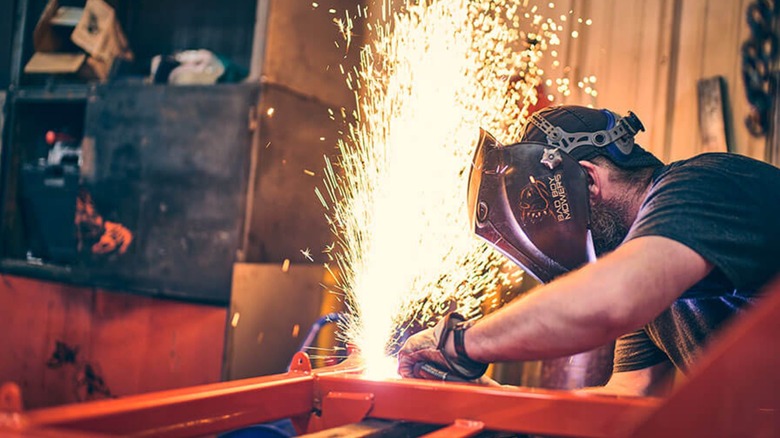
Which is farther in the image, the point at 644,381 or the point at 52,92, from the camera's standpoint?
the point at 52,92

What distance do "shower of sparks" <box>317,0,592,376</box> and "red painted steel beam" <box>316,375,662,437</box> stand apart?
92 cm

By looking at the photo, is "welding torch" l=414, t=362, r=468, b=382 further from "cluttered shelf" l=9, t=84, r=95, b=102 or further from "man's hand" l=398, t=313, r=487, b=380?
"cluttered shelf" l=9, t=84, r=95, b=102

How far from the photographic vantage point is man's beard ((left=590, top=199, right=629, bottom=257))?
73.6 inches

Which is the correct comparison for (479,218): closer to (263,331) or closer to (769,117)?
(263,331)

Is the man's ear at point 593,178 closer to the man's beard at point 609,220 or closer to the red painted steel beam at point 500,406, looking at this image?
the man's beard at point 609,220

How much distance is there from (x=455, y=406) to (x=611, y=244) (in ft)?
2.51

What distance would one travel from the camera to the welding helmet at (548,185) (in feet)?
6.14

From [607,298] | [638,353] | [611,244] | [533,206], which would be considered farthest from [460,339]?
[638,353]

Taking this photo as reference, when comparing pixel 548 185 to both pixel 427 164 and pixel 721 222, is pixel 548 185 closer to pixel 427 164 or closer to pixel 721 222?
pixel 721 222

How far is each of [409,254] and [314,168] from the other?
1135mm

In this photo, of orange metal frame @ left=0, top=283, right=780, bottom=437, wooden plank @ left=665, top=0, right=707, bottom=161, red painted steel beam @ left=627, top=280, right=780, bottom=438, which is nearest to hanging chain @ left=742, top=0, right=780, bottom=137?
wooden plank @ left=665, top=0, right=707, bottom=161

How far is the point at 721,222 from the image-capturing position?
4.61 feet

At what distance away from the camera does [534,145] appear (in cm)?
192

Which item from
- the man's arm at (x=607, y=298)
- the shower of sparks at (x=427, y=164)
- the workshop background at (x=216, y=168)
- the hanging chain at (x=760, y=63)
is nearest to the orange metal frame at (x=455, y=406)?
the man's arm at (x=607, y=298)
